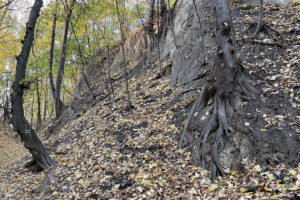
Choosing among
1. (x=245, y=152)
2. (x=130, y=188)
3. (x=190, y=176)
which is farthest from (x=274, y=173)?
(x=130, y=188)

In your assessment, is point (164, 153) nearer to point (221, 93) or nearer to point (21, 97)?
point (221, 93)

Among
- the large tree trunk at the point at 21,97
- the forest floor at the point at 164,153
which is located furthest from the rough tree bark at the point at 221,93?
the large tree trunk at the point at 21,97

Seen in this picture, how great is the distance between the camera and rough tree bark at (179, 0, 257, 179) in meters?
4.36

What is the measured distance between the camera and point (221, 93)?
4793mm

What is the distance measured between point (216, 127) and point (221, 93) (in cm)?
86

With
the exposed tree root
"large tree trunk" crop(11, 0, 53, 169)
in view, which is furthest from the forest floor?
"large tree trunk" crop(11, 0, 53, 169)

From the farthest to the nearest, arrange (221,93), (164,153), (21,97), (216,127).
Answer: (21,97)
(164,153)
(221,93)
(216,127)

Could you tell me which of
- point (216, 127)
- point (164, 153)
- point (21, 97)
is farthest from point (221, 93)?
point (21, 97)

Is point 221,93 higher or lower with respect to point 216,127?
higher

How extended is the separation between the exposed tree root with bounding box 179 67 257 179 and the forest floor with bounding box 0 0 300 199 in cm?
23

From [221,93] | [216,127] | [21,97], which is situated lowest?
[216,127]

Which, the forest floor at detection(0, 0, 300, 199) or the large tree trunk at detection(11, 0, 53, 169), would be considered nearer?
the forest floor at detection(0, 0, 300, 199)

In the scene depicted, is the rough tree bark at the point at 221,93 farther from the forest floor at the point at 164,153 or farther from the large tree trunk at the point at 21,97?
the large tree trunk at the point at 21,97

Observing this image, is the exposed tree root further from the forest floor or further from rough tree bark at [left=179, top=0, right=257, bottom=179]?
the forest floor
